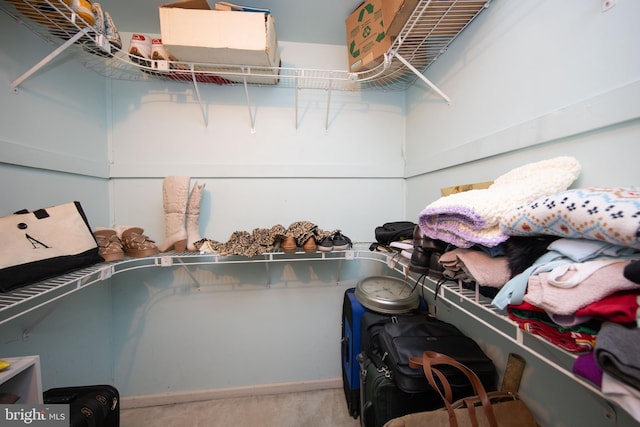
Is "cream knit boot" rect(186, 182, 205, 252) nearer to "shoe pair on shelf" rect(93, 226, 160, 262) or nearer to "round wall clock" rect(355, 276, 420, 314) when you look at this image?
"shoe pair on shelf" rect(93, 226, 160, 262)

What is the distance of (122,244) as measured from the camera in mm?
1090

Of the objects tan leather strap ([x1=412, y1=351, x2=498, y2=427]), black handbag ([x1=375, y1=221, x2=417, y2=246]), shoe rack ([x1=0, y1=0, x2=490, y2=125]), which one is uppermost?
shoe rack ([x1=0, y1=0, x2=490, y2=125])

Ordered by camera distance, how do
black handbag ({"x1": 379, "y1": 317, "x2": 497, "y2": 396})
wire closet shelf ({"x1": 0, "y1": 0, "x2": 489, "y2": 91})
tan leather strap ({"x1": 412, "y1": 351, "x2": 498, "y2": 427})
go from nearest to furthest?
tan leather strap ({"x1": 412, "y1": 351, "x2": 498, "y2": 427})
black handbag ({"x1": 379, "y1": 317, "x2": 497, "y2": 396})
wire closet shelf ({"x1": 0, "y1": 0, "x2": 489, "y2": 91})

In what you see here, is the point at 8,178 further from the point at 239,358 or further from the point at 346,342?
the point at 346,342

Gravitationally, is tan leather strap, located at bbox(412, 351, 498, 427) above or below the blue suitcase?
above

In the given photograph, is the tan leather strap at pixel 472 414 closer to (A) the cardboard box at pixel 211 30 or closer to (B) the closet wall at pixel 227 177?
(B) the closet wall at pixel 227 177

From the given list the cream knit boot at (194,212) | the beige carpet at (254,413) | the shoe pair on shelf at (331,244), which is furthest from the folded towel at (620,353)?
the cream knit boot at (194,212)

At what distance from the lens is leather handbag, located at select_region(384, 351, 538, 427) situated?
632 millimetres

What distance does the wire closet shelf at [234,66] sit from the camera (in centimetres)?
84

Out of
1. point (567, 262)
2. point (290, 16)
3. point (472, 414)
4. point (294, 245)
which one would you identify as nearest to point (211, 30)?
point (290, 16)

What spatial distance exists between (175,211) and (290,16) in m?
1.21

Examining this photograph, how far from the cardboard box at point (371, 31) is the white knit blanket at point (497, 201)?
29.4 inches

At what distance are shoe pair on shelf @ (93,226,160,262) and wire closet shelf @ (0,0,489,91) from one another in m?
0.66

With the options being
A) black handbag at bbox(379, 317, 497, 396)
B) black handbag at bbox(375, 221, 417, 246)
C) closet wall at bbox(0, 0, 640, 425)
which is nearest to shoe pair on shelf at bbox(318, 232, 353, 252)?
black handbag at bbox(375, 221, 417, 246)
